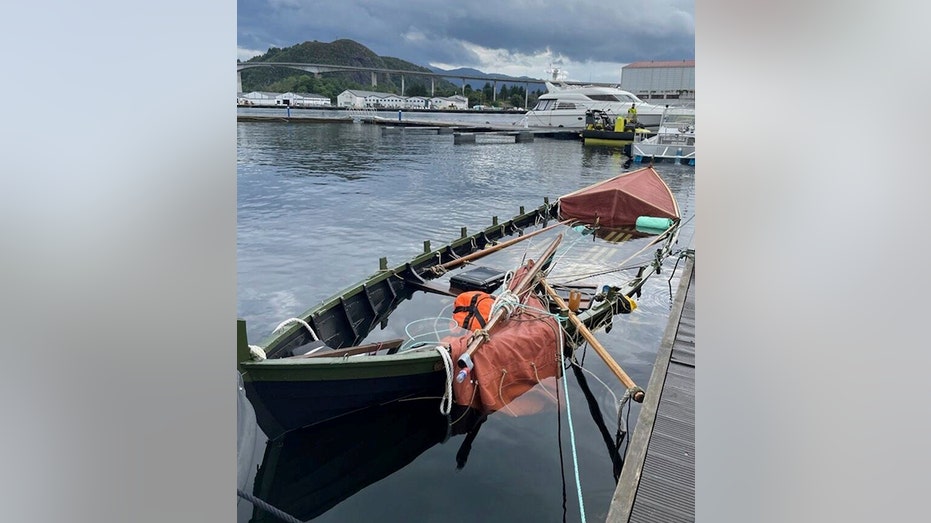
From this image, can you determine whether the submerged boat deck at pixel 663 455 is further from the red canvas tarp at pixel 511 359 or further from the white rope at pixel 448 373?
the white rope at pixel 448 373

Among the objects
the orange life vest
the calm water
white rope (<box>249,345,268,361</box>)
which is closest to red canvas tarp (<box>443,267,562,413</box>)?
the orange life vest

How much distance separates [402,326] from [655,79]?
4820 inches

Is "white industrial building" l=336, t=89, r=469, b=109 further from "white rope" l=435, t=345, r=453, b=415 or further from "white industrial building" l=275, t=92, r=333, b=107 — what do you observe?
"white rope" l=435, t=345, r=453, b=415

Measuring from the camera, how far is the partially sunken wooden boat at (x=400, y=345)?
868 centimetres

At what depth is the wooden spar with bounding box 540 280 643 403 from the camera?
8711mm

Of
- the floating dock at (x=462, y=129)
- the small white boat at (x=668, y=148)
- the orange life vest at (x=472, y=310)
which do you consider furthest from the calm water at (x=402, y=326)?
the floating dock at (x=462, y=129)

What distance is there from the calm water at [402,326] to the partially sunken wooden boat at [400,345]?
540 mm

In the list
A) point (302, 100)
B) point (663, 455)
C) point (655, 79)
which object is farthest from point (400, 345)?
point (302, 100)

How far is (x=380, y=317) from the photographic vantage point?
1391cm

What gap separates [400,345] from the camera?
11320mm

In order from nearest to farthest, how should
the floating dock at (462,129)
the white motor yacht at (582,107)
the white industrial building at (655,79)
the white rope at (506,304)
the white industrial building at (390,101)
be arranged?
the white rope at (506,304)
the floating dock at (462,129)
the white motor yacht at (582,107)
the white industrial building at (655,79)
the white industrial building at (390,101)
